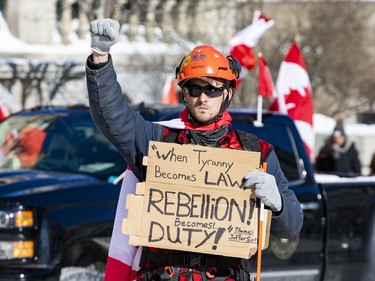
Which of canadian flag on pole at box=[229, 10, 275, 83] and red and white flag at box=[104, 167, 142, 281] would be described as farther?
canadian flag on pole at box=[229, 10, 275, 83]

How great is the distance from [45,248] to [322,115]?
744 inches

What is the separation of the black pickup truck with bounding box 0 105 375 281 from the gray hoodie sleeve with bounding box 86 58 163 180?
2.59m

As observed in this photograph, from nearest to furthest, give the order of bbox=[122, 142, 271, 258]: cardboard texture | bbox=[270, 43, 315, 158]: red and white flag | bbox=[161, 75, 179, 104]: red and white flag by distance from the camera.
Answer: bbox=[122, 142, 271, 258]: cardboard texture → bbox=[270, 43, 315, 158]: red and white flag → bbox=[161, 75, 179, 104]: red and white flag

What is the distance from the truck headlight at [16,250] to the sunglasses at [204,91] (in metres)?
2.84

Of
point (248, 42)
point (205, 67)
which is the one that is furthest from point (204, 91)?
point (248, 42)

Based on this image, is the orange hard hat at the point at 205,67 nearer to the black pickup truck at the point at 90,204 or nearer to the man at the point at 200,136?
the man at the point at 200,136

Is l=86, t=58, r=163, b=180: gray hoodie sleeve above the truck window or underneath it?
underneath

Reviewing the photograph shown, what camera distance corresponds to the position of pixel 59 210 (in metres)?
7.57

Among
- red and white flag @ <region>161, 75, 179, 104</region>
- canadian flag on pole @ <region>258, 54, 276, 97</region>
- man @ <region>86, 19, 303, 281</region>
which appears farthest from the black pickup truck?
red and white flag @ <region>161, 75, 179, 104</region>

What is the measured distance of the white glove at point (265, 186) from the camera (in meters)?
4.73

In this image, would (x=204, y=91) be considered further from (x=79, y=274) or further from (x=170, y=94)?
(x=170, y=94)

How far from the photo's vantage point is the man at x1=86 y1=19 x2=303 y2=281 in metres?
4.75

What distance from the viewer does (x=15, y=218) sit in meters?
7.45

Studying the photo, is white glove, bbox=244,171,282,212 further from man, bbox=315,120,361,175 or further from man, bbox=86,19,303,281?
man, bbox=315,120,361,175
